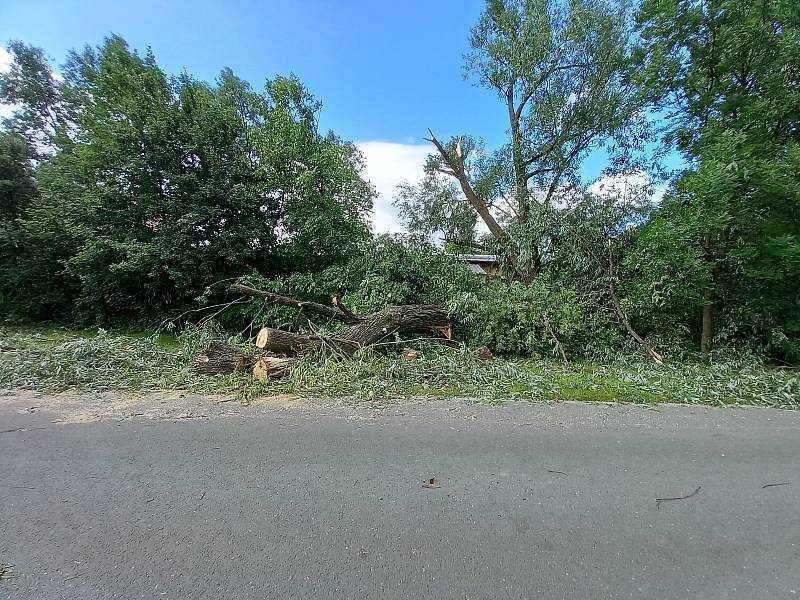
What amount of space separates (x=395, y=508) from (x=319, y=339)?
4562 millimetres

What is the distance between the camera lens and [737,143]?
6.82 metres

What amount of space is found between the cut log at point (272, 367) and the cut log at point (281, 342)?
269 millimetres

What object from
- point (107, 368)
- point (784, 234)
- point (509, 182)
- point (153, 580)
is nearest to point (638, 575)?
point (153, 580)

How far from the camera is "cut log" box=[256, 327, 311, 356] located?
639cm

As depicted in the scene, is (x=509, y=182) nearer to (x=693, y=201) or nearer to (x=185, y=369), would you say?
(x=693, y=201)

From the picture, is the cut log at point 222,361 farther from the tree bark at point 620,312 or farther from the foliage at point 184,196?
the tree bark at point 620,312

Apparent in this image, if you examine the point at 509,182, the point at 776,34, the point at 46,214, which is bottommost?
the point at 46,214

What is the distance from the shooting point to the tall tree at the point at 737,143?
6.80 meters

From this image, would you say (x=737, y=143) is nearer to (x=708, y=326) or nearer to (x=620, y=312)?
(x=620, y=312)

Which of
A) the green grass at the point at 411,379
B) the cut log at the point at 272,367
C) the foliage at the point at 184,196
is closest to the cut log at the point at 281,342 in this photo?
the cut log at the point at 272,367

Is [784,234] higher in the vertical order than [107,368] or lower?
higher

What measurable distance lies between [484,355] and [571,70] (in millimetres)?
11445

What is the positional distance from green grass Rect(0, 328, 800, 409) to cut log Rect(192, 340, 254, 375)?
0.75 feet

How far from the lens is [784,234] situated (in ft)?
23.0
